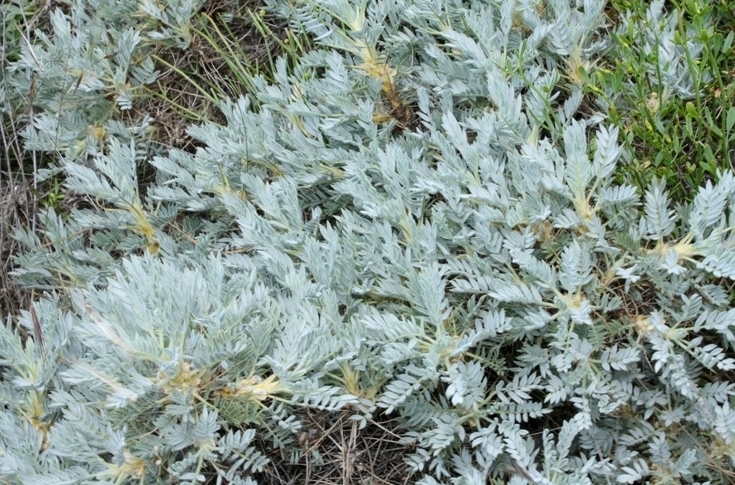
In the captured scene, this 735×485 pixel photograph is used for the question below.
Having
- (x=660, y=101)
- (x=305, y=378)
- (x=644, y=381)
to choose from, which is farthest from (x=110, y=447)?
(x=660, y=101)

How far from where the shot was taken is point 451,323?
203 cm

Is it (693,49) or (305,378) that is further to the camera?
(693,49)

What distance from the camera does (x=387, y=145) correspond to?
218 cm

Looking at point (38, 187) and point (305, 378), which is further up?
point (38, 187)

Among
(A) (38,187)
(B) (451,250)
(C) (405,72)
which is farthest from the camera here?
(A) (38,187)

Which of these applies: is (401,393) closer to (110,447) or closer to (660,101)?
(110,447)

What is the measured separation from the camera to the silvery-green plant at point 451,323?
1.87 m

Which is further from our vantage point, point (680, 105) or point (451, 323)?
point (680, 105)

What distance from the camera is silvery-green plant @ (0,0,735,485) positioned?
1873 mm

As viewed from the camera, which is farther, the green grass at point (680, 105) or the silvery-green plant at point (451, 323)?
the green grass at point (680, 105)

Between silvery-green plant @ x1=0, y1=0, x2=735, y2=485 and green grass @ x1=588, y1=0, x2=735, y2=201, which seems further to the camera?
green grass @ x1=588, y1=0, x2=735, y2=201

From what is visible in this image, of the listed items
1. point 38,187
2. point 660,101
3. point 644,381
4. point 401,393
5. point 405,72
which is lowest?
point 644,381

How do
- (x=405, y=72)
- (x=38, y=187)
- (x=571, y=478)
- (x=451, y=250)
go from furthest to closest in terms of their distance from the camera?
(x=38, y=187) < (x=405, y=72) < (x=451, y=250) < (x=571, y=478)

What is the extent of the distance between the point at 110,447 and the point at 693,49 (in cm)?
190
